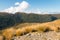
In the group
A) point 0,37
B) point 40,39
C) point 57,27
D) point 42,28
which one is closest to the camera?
point 0,37

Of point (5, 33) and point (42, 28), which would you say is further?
point (42, 28)

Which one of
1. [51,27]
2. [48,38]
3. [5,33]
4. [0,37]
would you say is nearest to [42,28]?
[51,27]

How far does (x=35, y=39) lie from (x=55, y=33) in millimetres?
2255

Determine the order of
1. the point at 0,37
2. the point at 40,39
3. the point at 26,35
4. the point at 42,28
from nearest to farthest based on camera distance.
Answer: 1. the point at 0,37
2. the point at 40,39
3. the point at 26,35
4. the point at 42,28

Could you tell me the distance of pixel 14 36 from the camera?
13.3m

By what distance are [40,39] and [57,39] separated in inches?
48.3

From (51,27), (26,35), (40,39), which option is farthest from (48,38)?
(51,27)

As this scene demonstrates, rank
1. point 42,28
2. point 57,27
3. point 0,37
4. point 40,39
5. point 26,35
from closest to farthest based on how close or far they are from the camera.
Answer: point 0,37 < point 40,39 < point 26,35 < point 42,28 < point 57,27

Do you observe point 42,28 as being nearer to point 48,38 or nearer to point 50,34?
point 50,34

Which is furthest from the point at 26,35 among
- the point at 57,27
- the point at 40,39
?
the point at 57,27

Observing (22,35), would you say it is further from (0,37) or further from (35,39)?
(0,37)

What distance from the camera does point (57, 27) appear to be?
16094mm

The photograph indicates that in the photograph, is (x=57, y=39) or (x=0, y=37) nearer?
Result: (x=0, y=37)

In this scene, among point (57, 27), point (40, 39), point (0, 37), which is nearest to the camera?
point (0, 37)
